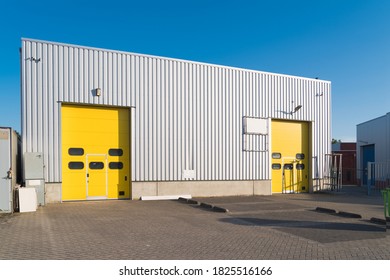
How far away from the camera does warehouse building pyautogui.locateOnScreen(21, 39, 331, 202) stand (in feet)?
49.6

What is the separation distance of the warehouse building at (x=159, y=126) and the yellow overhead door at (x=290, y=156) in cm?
6

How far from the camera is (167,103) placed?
57.7ft

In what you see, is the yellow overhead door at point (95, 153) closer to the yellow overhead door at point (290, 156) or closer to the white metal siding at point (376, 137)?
the yellow overhead door at point (290, 156)

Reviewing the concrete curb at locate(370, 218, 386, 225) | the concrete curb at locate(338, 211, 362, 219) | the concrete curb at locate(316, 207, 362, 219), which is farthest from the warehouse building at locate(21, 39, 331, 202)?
the concrete curb at locate(370, 218, 386, 225)

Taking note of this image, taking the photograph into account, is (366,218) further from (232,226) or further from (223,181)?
(223,181)

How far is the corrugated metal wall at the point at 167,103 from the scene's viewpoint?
1500cm

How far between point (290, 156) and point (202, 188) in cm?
648

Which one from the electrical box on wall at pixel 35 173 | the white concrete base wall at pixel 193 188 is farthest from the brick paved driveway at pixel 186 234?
the white concrete base wall at pixel 193 188

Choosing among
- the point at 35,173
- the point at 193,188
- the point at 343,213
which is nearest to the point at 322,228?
the point at 343,213

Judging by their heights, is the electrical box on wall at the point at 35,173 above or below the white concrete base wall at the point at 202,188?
above

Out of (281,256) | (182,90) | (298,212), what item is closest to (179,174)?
(182,90)

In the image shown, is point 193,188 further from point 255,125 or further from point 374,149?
point 374,149

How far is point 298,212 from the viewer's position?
13.3m

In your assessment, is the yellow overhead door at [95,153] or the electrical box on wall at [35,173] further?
the yellow overhead door at [95,153]
